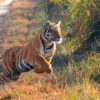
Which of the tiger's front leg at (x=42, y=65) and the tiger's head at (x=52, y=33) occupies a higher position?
the tiger's head at (x=52, y=33)

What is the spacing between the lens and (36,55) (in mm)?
5055

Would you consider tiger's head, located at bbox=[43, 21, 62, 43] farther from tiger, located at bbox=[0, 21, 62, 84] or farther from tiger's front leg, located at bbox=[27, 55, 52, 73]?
tiger's front leg, located at bbox=[27, 55, 52, 73]

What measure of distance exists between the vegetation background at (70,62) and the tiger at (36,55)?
295mm

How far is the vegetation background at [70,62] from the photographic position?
459 centimetres

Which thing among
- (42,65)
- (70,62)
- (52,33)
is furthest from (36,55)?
(70,62)

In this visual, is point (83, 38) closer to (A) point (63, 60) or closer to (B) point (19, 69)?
(A) point (63, 60)

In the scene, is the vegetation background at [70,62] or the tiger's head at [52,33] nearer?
the vegetation background at [70,62]

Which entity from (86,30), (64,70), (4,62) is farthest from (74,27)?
(4,62)

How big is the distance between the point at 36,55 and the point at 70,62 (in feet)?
5.44

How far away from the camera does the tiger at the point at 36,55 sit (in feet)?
16.3

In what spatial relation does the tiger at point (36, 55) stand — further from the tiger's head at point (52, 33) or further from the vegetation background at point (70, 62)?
the vegetation background at point (70, 62)

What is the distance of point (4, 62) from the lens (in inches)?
223

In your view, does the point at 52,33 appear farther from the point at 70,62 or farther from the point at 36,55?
the point at 70,62

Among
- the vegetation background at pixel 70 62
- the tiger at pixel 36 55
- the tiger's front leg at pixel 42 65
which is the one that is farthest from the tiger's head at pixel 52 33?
the vegetation background at pixel 70 62
